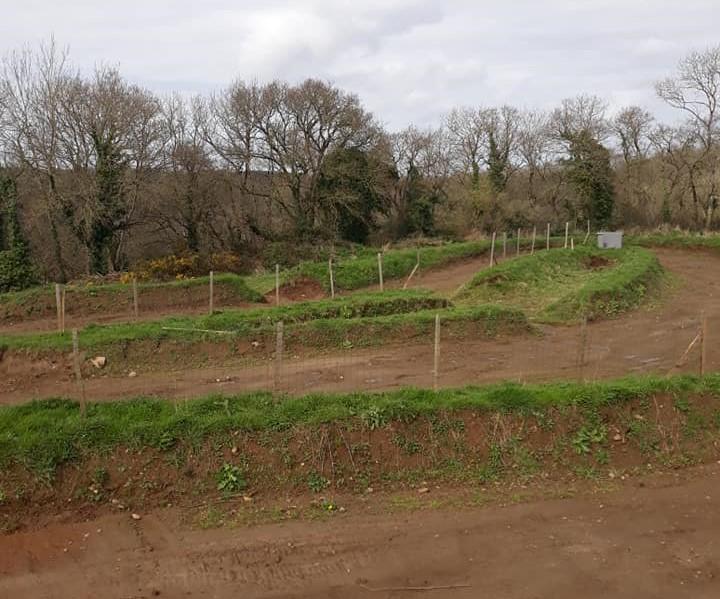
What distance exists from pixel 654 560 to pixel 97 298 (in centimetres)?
2024

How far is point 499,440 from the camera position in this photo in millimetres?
9375

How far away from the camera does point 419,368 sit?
44.3ft

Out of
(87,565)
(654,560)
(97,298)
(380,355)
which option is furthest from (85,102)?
(654,560)

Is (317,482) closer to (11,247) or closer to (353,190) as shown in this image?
(11,247)

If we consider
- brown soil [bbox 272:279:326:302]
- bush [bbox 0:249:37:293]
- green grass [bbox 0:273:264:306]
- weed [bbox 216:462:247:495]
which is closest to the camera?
weed [bbox 216:462:247:495]

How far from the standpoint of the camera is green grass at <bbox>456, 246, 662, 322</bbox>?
19.4m

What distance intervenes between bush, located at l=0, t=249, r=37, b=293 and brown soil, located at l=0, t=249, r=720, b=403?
14.0 m

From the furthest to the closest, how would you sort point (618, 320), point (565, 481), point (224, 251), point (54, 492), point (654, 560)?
point (224, 251)
point (618, 320)
point (565, 481)
point (54, 492)
point (654, 560)

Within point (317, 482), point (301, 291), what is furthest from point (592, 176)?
point (317, 482)

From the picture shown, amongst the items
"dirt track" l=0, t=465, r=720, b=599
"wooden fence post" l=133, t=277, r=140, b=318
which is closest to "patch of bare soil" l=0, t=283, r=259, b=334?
"wooden fence post" l=133, t=277, r=140, b=318

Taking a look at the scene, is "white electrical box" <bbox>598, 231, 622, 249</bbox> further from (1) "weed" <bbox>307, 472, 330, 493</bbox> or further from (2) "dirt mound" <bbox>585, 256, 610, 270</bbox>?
(1) "weed" <bbox>307, 472, 330, 493</bbox>

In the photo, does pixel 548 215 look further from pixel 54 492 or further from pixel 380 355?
pixel 54 492

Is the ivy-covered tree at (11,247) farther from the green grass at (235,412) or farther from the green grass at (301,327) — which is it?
the green grass at (235,412)

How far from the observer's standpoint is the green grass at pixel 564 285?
63.6 ft
